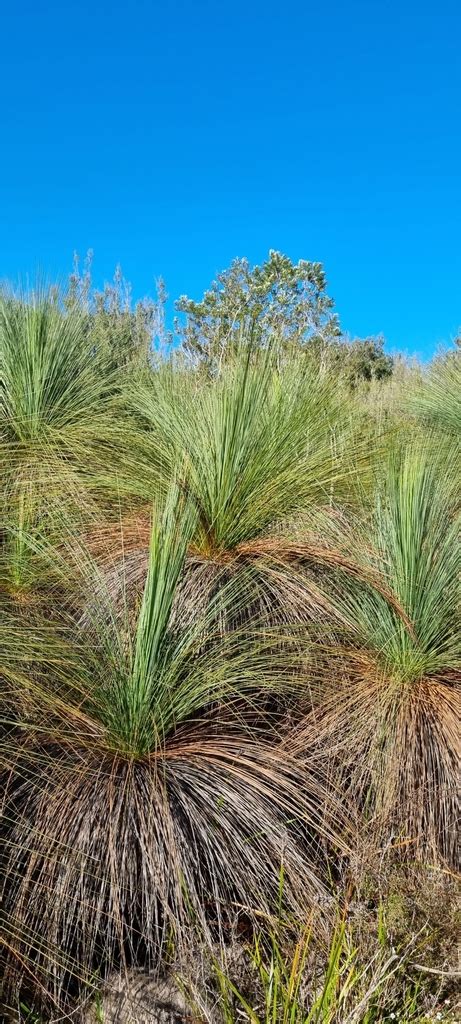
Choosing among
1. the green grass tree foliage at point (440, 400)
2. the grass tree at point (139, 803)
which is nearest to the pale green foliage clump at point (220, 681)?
the grass tree at point (139, 803)

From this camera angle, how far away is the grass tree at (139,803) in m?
1.50

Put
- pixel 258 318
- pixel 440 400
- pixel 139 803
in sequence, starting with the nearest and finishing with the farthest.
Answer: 1. pixel 139 803
2. pixel 258 318
3. pixel 440 400

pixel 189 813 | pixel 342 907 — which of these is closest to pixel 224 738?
pixel 189 813

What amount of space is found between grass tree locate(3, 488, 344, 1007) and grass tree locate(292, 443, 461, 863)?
6.4 inches

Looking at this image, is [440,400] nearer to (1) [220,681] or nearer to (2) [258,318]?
(2) [258,318]

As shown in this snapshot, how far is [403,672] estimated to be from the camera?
86.9 inches

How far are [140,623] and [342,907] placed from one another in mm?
799

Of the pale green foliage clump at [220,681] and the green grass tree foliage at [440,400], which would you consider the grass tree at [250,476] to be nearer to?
the pale green foliage clump at [220,681]

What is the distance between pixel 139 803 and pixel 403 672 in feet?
3.06

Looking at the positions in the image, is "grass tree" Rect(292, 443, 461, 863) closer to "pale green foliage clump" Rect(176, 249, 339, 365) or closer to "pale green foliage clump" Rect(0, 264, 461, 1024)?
"pale green foliage clump" Rect(0, 264, 461, 1024)

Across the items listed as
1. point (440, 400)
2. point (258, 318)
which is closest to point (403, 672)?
point (258, 318)

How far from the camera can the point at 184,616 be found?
7.19ft

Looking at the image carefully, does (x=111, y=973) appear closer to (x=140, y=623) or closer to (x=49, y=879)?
(x=49, y=879)

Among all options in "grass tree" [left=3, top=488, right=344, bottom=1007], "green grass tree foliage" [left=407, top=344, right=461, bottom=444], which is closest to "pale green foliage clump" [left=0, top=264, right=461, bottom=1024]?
"grass tree" [left=3, top=488, right=344, bottom=1007]
